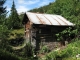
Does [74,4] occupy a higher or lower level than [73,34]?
higher

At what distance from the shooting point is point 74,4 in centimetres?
3097

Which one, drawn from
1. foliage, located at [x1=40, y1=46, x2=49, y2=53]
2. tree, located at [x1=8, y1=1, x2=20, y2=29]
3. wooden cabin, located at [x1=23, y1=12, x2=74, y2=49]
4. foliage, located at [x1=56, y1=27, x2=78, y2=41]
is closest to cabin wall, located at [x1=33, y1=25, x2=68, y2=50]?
wooden cabin, located at [x1=23, y1=12, x2=74, y2=49]

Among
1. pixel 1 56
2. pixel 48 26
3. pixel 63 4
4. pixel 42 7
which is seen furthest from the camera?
pixel 42 7

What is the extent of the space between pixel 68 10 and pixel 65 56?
48.1 ft

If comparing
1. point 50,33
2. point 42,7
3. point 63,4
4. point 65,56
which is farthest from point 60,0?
point 42,7

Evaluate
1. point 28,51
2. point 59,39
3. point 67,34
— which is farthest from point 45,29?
point 28,51

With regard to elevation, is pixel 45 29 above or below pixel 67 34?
above

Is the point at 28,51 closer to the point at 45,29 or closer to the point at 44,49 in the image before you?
the point at 44,49

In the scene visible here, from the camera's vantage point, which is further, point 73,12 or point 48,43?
point 73,12

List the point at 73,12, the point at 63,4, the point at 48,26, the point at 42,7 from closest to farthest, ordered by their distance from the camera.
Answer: the point at 48,26
the point at 73,12
the point at 63,4
the point at 42,7

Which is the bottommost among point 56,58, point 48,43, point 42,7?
point 42,7

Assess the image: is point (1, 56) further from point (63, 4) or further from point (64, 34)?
point (63, 4)

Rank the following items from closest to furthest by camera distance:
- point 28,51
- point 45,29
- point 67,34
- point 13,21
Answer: point 28,51 < point 67,34 < point 45,29 < point 13,21

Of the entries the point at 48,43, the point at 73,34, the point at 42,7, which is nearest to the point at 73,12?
the point at 73,34
